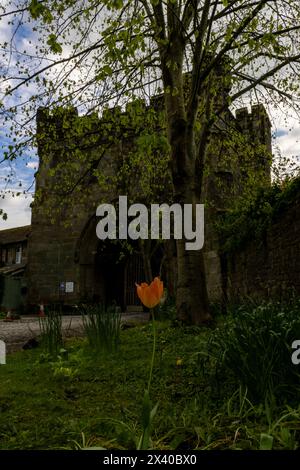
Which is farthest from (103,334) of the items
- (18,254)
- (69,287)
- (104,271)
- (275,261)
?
(18,254)

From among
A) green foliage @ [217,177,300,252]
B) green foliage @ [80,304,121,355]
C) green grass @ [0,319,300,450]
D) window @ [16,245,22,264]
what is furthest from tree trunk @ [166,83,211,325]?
window @ [16,245,22,264]

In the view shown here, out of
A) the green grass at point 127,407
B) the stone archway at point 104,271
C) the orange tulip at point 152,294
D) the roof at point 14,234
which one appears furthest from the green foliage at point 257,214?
the roof at point 14,234

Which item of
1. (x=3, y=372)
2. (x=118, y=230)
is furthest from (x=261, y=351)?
(x=118, y=230)

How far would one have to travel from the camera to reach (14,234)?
104 ft

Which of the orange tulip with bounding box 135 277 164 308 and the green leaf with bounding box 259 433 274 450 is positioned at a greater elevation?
the orange tulip with bounding box 135 277 164 308

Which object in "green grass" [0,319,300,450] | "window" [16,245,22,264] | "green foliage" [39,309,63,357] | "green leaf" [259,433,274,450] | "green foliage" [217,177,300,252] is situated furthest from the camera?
"window" [16,245,22,264]

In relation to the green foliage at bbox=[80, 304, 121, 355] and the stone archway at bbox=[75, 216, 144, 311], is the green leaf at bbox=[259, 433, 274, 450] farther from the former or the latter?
the stone archway at bbox=[75, 216, 144, 311]

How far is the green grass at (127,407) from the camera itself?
8.08 ft

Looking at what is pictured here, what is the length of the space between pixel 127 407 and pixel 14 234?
1177 inches

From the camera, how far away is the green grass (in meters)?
2.46

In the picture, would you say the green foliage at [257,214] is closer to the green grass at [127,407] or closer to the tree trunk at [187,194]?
the tree trunk at [187,194]

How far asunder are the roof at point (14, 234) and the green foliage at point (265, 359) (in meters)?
27.1

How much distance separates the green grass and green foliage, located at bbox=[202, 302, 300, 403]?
99mm

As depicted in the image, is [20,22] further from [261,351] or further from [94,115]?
[261,351]
